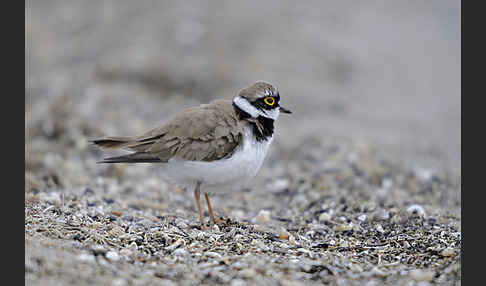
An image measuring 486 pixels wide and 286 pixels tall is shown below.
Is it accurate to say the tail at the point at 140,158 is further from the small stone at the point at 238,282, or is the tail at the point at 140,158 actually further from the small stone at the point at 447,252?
the small stone at the point at 447,252

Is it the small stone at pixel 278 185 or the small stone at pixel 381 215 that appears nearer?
the small stone at pixel 381 215

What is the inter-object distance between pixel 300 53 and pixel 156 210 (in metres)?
6.71

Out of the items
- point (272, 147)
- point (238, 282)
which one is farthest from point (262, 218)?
point (272, 147)

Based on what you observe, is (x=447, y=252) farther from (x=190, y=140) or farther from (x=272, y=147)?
(x=272, y=147)

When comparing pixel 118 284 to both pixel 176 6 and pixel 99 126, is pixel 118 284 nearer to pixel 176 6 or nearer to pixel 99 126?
pixel 99 126

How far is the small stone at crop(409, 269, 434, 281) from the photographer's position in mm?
3877

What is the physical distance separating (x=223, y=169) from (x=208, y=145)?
29 cm

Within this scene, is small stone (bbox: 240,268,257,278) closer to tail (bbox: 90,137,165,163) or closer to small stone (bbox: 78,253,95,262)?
small stone (bbox: 78,253,95,262)

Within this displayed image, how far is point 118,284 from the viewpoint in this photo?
11.7 ft

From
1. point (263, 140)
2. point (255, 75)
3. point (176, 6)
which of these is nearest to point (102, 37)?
point (176, 6)

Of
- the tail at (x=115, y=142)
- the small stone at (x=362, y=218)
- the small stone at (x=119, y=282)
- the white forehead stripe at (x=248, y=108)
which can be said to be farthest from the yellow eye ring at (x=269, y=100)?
the small stone at (x=119, y=282)

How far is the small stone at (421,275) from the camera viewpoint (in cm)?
388

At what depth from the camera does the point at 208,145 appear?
205 inches

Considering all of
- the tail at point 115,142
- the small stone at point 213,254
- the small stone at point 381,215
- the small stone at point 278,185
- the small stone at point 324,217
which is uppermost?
the tail at point 115,142
